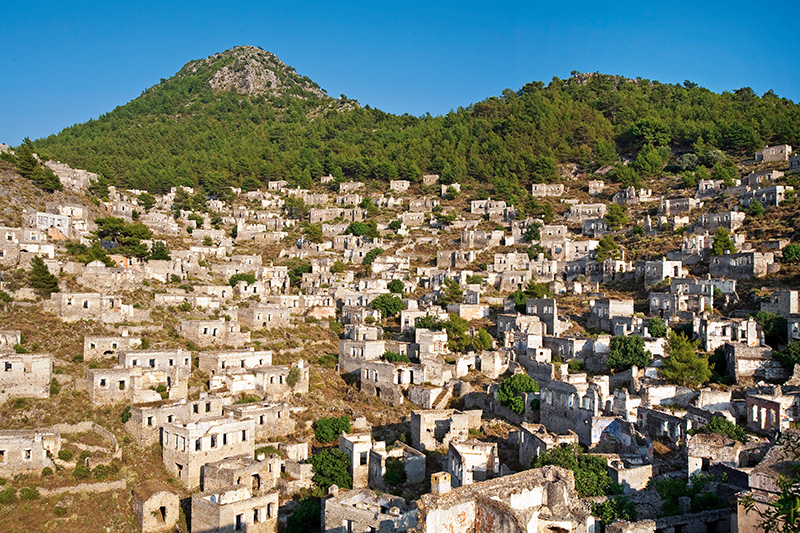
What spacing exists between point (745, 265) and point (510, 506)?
1218 inches

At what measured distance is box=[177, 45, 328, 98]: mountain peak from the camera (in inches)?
5084

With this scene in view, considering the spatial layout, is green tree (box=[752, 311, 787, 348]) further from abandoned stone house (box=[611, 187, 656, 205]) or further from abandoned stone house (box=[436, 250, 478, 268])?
abandoned stone house (box=[611, 187, 656, 205])

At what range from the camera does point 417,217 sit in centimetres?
6638

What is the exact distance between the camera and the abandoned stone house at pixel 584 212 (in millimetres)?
60097

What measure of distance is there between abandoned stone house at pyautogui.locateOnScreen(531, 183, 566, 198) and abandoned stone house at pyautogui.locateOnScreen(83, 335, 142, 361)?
4807 centimetres

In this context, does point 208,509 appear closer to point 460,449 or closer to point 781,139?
point 460,449

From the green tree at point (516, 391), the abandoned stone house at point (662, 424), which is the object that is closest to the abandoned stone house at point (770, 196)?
the green tree at point (516, 391)

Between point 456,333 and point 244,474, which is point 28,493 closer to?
point 244,474

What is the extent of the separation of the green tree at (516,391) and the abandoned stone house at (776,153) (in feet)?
149

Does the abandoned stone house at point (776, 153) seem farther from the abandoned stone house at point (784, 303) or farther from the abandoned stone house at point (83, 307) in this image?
the abandoned stone house at point (83, 307)

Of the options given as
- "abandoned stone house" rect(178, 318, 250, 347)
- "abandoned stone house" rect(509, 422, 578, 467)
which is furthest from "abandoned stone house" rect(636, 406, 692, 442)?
"abandoned stone house" rect(178, 318, 250, 347)

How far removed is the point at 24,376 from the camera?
26156mm

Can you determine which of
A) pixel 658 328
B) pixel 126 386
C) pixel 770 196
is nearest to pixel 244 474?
pixel 126 386

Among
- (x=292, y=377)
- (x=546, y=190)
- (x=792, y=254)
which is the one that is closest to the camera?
(x=292, y=377)
